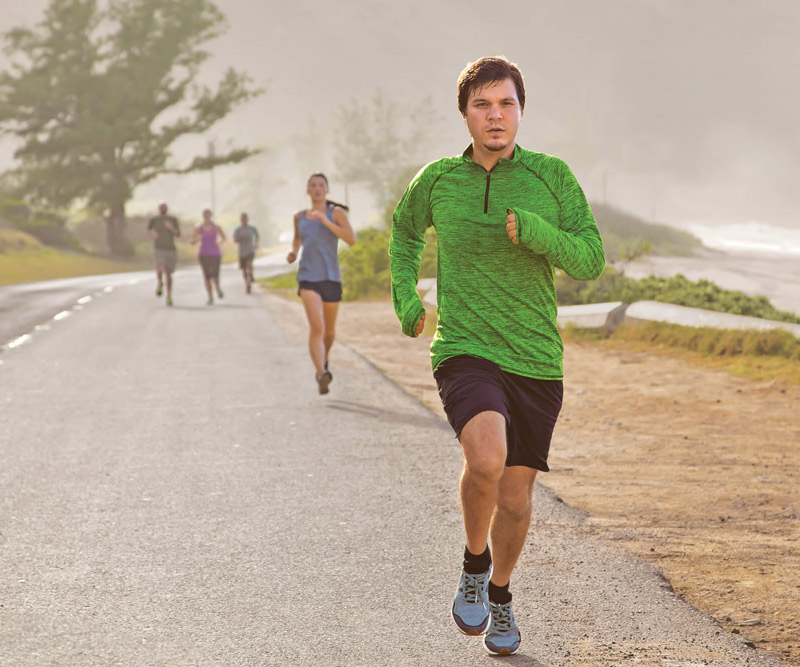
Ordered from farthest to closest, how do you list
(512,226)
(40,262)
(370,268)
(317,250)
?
1. (40,262)
2. (370,268)
3. (317,250)
4. (512,226)

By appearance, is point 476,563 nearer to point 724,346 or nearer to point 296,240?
point 296,240

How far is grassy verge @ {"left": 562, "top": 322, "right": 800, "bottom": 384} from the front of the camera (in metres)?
11.6

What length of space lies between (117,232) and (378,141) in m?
56.1

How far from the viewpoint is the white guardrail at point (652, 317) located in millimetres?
13405

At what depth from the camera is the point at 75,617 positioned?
406cm

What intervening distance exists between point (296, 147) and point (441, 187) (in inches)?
5613

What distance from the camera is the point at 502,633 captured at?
12.0ft

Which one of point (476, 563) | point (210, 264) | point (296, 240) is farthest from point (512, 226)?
point (210, 264)

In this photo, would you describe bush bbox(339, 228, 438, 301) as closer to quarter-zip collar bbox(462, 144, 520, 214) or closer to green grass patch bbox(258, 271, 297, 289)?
green grass patch bbox(258, 271, 297, 289)

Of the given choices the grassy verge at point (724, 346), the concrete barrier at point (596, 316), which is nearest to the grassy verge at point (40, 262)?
the concrete barrier at point (596, 316)

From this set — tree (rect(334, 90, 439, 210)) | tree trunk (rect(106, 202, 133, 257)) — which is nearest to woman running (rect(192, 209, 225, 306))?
tree trunk (rect(106, 202, 133, 257))

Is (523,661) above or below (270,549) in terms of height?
above

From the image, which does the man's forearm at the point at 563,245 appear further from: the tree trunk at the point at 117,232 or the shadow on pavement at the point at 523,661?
the tree trunk at the point at 117,232

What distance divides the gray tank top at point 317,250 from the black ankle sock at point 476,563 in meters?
5.73
